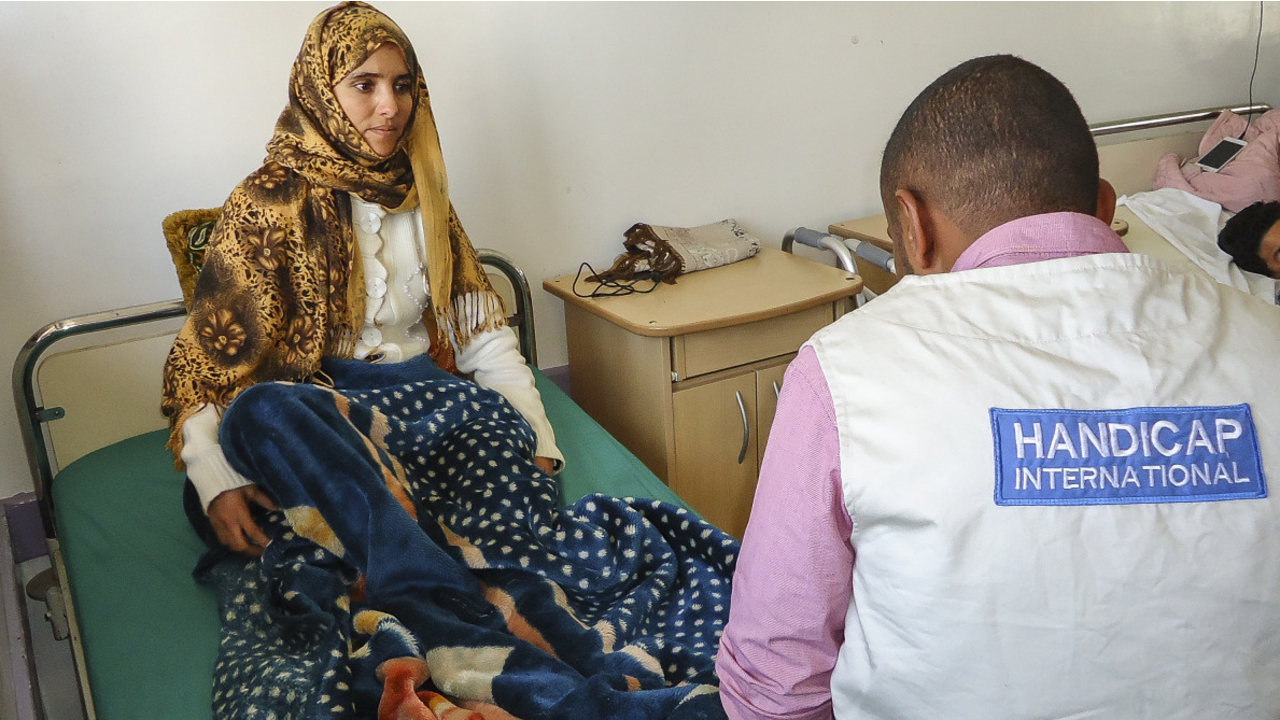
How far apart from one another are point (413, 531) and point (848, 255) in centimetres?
156

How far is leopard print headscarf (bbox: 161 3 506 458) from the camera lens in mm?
1831

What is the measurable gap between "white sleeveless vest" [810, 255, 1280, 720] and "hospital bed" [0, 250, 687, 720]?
3.32ft

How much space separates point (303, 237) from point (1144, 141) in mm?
2899

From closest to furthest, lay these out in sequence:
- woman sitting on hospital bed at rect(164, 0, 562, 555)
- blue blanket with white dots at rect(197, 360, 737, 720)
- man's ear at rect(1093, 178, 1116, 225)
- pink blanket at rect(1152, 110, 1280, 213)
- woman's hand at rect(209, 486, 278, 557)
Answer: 1. man's ear at rect(1093, 178, 1116, 225)
2. blue blanket with white dots at rect(197, 360, 737, 720)
3. woman's hand at rect(209, 486, 278, 557)
4. woman sitting on hospital bed at rect(164, 0, 562, 555)
5. pink blanket at rect(1152, 110, 1280, 213)

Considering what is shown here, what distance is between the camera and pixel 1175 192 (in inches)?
123

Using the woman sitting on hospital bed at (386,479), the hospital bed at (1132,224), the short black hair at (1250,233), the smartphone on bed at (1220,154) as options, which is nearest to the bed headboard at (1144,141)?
the hospital bed at (1132,224)

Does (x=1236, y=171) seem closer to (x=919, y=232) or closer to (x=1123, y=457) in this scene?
(x=919, y=232)

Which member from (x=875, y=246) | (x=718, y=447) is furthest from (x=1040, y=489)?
(x=875, y=246)

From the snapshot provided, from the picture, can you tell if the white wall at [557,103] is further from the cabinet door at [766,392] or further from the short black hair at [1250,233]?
the short black hair at [1250,233]

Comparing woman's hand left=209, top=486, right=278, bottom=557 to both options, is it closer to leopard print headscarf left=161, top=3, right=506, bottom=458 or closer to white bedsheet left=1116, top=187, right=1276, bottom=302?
leopard print headscarf left=161, top=3, right=506, bottom=458

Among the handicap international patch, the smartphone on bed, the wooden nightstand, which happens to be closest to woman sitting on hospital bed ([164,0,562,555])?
the wooden nightstand

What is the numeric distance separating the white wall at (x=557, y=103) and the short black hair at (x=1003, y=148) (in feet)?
5.60

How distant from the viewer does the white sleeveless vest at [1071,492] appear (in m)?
0.84

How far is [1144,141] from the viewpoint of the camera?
11.5 feet
